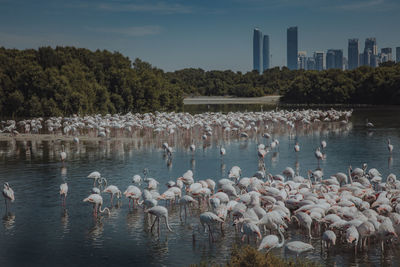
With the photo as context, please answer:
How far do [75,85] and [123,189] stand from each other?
4664 centimetres

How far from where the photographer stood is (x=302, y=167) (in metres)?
23.9

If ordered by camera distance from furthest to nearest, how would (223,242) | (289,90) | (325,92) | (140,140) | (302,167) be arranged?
(289,90) < (325,92) < (140,140) < (302,167) < (223,242)

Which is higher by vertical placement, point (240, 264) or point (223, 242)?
point (240, 264)

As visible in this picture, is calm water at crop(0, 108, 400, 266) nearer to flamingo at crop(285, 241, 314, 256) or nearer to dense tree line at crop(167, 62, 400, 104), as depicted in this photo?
flamingo at crop(285, 241, 314, 256)

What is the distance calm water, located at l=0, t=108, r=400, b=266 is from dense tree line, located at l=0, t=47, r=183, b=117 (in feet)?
88.1

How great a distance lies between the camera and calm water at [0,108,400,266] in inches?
472

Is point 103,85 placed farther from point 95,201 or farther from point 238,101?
point 238,101

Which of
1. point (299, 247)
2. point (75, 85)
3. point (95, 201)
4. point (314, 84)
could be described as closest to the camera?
point (299, 247)

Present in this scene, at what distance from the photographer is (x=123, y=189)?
19047mm

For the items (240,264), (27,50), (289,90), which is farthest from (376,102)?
(240,264)

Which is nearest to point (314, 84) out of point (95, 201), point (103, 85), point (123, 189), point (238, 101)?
point (238, 101)

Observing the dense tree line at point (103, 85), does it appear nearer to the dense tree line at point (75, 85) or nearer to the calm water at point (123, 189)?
the dense tree line at point (75, 85)

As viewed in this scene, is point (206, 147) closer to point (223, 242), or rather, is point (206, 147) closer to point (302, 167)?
point (302, 167)

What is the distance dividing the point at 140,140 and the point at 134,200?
19.9 meters
